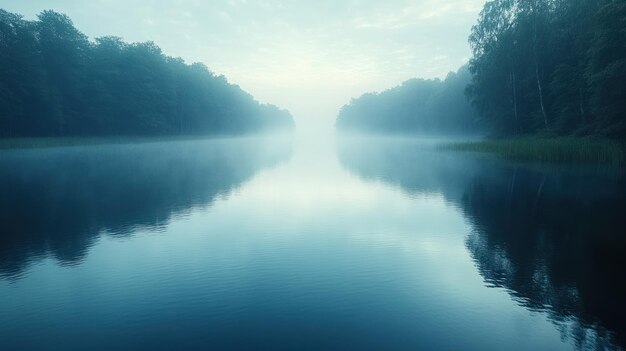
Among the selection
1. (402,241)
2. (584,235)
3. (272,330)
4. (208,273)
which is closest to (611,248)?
(584,235)

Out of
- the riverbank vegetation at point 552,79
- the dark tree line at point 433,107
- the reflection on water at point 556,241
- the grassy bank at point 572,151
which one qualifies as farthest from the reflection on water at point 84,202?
the dark tree line at point 433,107

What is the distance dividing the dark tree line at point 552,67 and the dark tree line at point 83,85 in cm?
6621

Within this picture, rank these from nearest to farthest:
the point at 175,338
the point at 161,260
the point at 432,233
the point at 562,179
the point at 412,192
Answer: the point at 175,338 < the point at 161,260 < the point at 432,233 < the point at 412,192 < the point at 562,179

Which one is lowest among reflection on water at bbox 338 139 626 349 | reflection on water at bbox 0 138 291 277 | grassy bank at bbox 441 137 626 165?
reflection on water at bbox 338 139 626 349

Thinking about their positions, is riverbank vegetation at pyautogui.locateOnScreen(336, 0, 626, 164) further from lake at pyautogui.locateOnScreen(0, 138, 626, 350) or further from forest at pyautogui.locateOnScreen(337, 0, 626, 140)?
lake at pyautogui.locateOnScreen(0, 138, 626, 350)

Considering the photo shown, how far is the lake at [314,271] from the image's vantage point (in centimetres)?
673

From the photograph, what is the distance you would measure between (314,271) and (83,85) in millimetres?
82331

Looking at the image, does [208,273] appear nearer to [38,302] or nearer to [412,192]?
[38,302]

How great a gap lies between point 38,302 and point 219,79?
161 m

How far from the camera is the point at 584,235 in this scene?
12828mm

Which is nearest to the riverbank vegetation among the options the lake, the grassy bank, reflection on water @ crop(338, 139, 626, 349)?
the grassy bank

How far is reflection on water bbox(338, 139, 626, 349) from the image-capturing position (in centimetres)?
760

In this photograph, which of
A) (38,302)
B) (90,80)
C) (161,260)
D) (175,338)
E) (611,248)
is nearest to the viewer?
(175,338)

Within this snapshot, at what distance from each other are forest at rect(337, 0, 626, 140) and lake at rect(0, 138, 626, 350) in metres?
17.9
